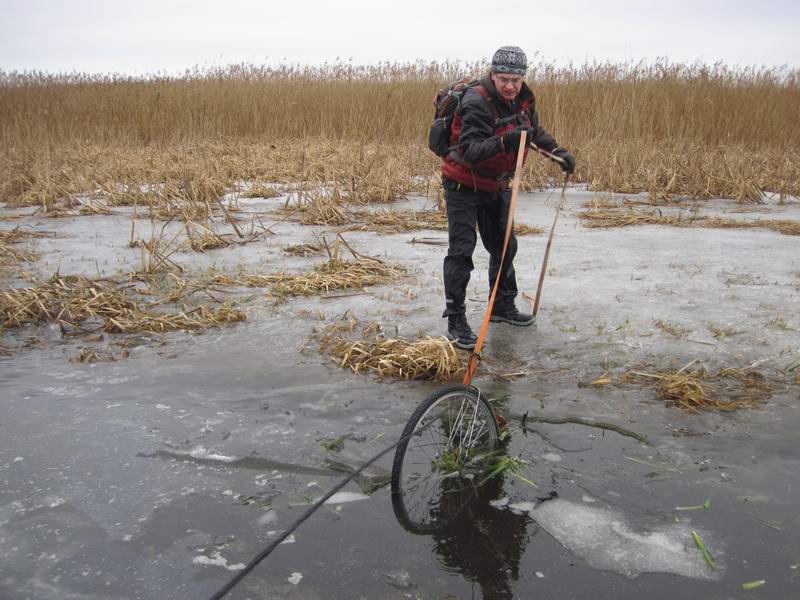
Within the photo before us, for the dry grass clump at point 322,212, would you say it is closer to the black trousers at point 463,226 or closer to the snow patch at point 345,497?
the black trousers at point 463,226

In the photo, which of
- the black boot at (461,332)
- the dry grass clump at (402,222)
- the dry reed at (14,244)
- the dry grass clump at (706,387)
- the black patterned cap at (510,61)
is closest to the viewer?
the dry grass clump at (706,387)

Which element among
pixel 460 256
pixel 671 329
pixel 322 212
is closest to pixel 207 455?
pixel 460 256

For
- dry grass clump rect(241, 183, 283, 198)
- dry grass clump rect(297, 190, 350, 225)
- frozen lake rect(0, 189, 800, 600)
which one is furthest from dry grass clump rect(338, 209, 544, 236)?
frozen lake rect(0, 189, 800, 600)

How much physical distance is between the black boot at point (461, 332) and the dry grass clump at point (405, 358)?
0.13m

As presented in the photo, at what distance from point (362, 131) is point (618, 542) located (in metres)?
12.3

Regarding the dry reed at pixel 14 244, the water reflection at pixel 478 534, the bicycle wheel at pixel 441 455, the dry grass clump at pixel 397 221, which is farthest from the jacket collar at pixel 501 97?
the dry reed at pixel 14 244

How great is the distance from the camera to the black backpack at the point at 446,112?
14.3 feet

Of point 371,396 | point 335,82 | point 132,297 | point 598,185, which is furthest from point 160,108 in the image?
point 371,396

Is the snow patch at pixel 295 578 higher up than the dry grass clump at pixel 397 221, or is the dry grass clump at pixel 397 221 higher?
the dry grass clump at pixel 397 221

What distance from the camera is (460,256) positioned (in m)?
4.59

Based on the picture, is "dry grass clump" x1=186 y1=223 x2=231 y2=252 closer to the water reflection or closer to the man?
the man

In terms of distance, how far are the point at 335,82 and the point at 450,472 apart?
15.8 meters

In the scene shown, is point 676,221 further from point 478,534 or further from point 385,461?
point 478,534

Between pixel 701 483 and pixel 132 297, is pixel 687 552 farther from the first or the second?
pixel 132 297
